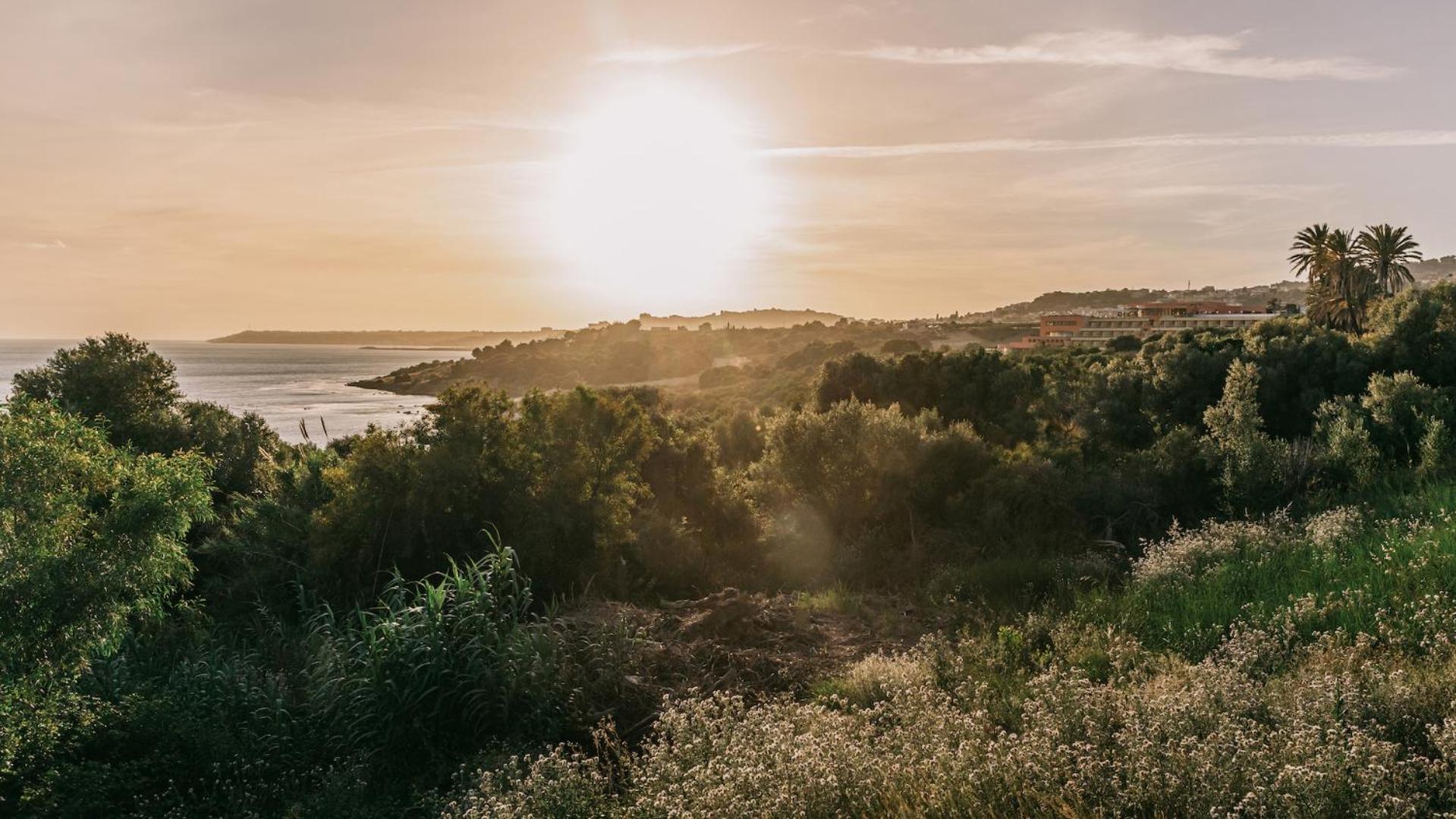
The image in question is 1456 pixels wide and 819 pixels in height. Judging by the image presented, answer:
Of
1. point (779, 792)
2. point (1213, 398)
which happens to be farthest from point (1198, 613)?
point (1213, 398)

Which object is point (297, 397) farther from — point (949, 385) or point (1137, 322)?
point (1137, 322)

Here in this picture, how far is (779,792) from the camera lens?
4824mm

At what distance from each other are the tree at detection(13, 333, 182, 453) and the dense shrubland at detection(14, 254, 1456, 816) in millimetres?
88

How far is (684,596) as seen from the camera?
1342 centimetres

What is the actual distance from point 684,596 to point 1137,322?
116 m

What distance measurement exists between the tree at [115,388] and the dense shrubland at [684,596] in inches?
3.5

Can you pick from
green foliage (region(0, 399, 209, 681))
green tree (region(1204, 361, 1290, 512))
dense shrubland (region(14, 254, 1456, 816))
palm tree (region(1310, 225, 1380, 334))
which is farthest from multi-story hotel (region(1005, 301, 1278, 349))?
green foliage (region(0, 399, 209, 681))

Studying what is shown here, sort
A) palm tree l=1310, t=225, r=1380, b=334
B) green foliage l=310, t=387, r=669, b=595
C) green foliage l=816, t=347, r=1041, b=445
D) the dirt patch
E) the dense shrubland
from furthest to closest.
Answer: palm tree l=1310, t=225, r=1380, b=334
green foliage l=816, t=347, r=1041, b=445
green foliage l=310, t=387, r=669, b=595
the dirt patch
the dense shrubland

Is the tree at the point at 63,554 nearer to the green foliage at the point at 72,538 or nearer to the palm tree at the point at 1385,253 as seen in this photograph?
the green foliage at the point at 72,538

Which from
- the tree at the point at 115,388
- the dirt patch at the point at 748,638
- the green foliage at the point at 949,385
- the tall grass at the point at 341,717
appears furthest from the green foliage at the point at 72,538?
the green foliage at the point at 949,385

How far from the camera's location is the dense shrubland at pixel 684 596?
202 inches

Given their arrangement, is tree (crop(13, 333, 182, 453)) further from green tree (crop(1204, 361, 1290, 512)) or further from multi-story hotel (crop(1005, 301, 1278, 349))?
multi-story hotel (crop(1005, 301, 1278, 349))

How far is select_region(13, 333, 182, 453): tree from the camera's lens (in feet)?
60.0

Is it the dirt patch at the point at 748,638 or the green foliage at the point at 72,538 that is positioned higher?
the green foliage at the point at 72,538
